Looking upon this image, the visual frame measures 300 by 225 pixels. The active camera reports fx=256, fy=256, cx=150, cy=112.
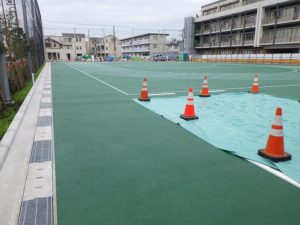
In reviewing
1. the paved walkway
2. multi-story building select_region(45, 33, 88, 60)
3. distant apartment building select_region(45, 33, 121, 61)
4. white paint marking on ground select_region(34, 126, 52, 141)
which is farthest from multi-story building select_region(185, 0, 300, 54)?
the paved walkway

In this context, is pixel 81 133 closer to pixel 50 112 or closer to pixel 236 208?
pixel 50 112

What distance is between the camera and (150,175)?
3.10 metres

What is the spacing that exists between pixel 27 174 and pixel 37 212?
34.4 inches

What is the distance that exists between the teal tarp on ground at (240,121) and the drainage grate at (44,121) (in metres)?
2.54

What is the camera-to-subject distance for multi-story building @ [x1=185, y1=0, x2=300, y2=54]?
1519 inches

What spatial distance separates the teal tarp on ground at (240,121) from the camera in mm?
3916

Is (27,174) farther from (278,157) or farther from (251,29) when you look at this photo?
(251,29)

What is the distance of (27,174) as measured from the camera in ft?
10.2

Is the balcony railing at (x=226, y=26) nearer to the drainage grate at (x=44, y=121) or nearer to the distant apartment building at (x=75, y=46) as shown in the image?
the distant apartment building at (x=75, y=46)

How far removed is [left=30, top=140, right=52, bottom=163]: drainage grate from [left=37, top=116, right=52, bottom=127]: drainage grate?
1.10 m

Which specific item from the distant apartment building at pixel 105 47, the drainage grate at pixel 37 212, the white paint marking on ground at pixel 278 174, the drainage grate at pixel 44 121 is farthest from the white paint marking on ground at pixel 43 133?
the distant apartment building at pixel 105 47

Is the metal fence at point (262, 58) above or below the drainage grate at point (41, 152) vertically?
above

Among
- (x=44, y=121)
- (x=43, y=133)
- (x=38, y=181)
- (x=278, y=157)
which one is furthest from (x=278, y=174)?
(x=44, y=121)

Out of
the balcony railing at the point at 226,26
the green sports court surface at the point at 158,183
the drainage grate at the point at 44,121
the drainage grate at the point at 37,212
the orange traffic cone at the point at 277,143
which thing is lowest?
the drainage grate at the point at 37,212
